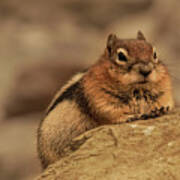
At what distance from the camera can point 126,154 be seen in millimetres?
2420

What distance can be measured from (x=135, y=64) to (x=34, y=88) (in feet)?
13.4

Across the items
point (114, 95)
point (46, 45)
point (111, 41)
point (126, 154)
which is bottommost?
point (126, 154)

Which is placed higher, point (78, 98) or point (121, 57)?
point (121, 57)

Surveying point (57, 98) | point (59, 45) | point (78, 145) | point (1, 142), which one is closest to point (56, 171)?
point (78, 145)

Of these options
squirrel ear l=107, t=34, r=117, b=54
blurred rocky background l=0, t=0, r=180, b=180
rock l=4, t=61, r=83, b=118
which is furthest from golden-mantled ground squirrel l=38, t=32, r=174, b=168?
rock l=4, t=61, r=83, b=118

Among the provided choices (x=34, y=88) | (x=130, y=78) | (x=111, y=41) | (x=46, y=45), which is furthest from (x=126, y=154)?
(x=46, y=45)

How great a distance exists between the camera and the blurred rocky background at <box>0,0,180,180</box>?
638 cm

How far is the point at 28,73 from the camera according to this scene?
22.1ft

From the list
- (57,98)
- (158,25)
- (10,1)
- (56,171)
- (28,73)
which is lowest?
(56,171)

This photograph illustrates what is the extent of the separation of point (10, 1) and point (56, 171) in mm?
5519

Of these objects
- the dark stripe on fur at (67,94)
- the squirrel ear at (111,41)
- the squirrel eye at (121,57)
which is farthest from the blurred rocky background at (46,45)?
the squirrel eye at (121,57)

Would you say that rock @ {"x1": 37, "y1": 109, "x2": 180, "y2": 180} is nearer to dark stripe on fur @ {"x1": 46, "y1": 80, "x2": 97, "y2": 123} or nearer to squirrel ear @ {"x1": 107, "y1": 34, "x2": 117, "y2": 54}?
dark stripe on fur @ {"x1": 46, "y1": 80, "x2": 97, "y2": 123}

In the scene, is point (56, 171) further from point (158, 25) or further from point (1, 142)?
point (158, 25)

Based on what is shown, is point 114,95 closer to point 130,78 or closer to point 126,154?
point 130,78
